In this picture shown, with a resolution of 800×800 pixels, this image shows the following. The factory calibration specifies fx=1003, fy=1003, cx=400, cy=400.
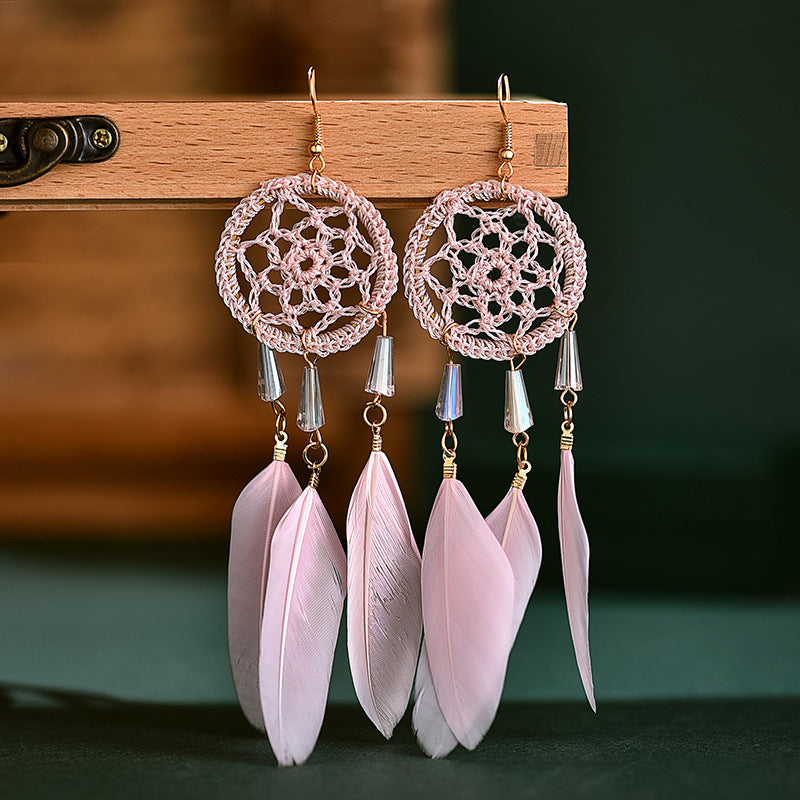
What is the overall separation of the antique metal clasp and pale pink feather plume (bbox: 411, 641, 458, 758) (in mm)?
407

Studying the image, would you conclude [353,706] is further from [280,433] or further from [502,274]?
[502,274]

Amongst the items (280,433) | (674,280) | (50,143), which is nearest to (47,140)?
(50,143)

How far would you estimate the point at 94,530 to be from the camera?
1.20m

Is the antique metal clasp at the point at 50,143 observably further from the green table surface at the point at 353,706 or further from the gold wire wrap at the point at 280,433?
the green table surface at the point at 353,706

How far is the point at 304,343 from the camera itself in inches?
27.2

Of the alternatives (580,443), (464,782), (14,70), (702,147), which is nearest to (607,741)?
(464,782)

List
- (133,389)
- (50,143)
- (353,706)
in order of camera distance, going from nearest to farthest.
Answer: (50,143) → (353,706) → (133,389)

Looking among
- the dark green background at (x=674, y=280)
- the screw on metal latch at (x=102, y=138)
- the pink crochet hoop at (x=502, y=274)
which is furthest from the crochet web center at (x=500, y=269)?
the dark green background at (x=674, y=280)

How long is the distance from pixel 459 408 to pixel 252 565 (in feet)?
0.63

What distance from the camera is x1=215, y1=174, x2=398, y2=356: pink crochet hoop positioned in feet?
2.21

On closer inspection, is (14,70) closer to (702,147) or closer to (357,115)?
(357,115)

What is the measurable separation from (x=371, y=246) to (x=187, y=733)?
0.39m

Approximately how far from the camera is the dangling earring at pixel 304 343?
67 centimetres

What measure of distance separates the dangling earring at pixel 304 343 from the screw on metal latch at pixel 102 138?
0.09m
